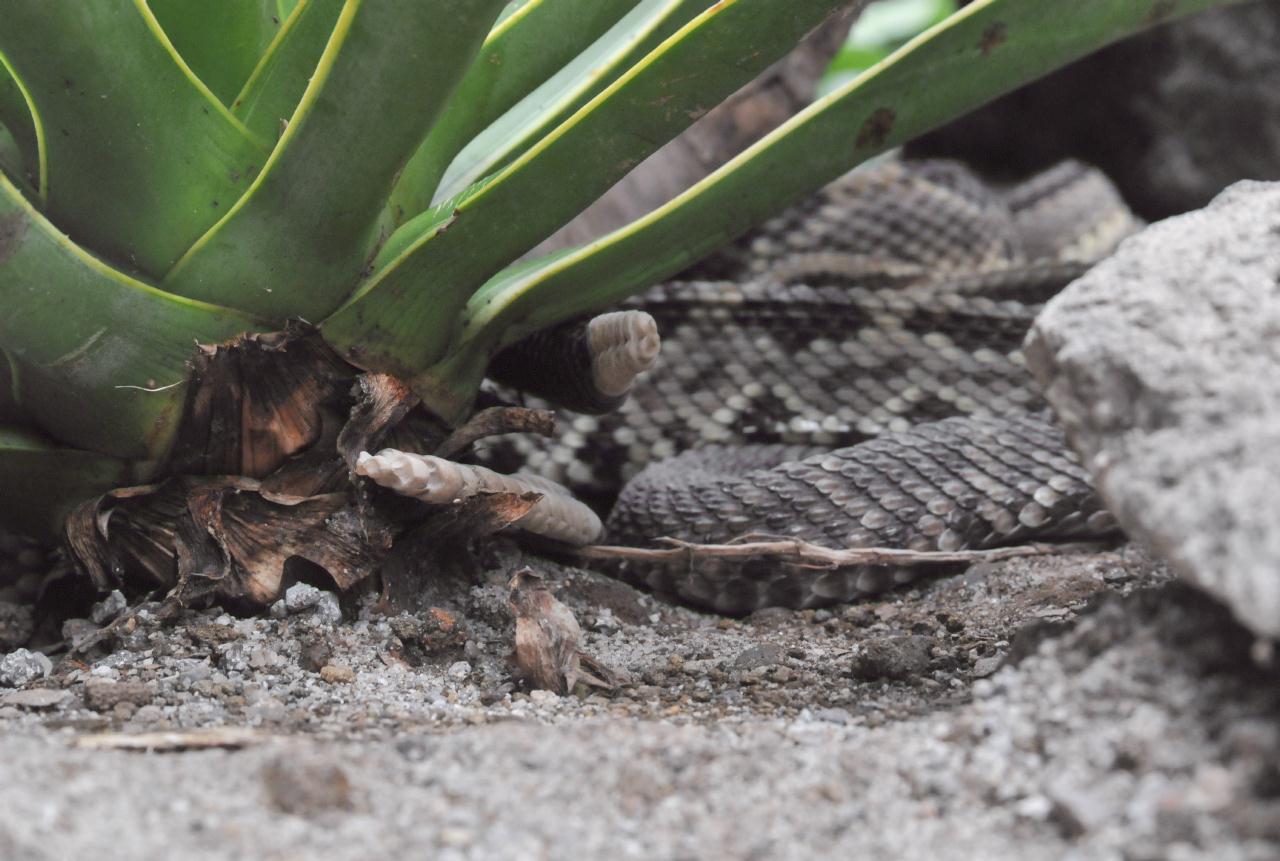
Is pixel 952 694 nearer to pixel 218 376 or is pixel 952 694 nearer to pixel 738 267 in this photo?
pixel 218 376

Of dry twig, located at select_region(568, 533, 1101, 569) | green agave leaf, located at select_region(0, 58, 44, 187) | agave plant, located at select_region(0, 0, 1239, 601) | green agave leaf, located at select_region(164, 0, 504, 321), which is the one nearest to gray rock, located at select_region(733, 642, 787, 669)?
dry twig, located at select_region(568, 533, 1101, 569)

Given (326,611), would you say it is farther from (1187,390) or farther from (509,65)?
(1187,390)

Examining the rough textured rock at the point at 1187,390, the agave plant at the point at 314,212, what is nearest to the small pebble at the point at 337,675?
the agave plant at the point at 314,212

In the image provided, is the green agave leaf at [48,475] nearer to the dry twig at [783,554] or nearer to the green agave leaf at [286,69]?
the green agave leaf at [286,69]

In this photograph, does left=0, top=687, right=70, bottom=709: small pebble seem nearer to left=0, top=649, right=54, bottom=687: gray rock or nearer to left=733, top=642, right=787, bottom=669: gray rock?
left=0, top=649, right=54, bottom=687: gray rock

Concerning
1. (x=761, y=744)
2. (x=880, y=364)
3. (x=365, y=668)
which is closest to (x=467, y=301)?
(x=365, y=668)

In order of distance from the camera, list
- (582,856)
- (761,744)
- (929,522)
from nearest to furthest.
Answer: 1. (582,856)
2. (761,744)
3. (929,522)

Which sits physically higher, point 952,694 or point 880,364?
point 880,364
